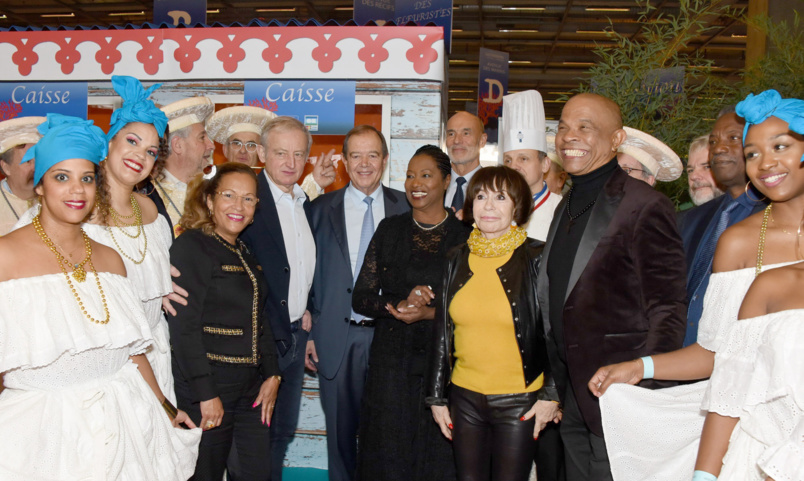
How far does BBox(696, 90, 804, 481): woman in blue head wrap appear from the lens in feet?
5.23

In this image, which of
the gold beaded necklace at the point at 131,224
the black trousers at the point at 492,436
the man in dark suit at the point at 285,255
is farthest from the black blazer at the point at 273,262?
the black trousers at the point at 492,436

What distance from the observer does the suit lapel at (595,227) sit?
7.84ft

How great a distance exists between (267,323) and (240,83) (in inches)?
95.5

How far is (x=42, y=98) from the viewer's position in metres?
5.06

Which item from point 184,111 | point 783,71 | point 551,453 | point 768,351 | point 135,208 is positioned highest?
point 783,71

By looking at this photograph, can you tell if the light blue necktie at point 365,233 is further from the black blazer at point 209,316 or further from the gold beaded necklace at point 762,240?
the gold beaded necklace at point 762,240

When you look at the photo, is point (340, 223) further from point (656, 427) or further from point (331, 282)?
point (656, 427)

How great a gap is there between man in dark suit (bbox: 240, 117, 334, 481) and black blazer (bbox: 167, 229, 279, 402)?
0.45 metres

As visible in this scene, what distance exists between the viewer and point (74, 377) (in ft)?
6.77

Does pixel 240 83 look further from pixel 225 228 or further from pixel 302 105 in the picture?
pixel 225 228

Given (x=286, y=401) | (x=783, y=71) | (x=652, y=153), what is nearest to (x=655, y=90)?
(x=652, y=153)

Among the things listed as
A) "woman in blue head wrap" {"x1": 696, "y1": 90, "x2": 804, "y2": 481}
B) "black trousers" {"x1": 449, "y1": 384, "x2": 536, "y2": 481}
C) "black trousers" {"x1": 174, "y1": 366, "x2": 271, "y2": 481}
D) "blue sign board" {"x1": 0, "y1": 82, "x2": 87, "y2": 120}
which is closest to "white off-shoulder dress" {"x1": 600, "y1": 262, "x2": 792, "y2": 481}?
"woman in blue head wrap" {"x1": 696, "y1": 90, "x2": 804, "y2": 481}

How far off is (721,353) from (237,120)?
305 cm

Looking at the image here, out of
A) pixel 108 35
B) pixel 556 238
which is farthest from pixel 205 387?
pixel 108 35
